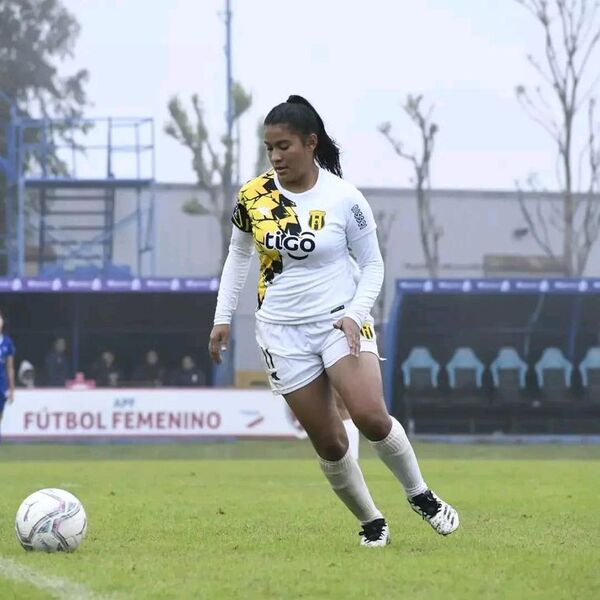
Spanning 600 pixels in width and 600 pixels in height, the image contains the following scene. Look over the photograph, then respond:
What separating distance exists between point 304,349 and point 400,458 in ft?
2.62

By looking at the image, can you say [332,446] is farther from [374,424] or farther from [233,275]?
[233,275]

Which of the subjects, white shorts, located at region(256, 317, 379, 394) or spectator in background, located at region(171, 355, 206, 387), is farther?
spectator in background, located at region(171, 355, 206, 387)

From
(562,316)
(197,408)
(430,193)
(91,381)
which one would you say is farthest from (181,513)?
(430,193)

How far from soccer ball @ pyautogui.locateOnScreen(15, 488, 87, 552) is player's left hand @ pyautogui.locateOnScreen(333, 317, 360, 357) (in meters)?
1.76

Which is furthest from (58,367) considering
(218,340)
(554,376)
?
(218,340)

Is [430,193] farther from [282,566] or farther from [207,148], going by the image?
[282,566]

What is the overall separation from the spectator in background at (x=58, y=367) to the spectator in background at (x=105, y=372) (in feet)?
2.22

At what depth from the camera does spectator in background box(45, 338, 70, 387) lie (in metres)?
32.1

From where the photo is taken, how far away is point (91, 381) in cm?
3212

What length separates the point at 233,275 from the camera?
8977mm

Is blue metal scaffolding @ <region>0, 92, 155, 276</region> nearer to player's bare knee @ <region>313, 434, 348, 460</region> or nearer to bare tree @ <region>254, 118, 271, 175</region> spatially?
bare tree @ <region>254, 118, 271, 175</region>

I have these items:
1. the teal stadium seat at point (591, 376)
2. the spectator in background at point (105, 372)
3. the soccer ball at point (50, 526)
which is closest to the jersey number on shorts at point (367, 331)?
the soccer ball at point (50, 526)

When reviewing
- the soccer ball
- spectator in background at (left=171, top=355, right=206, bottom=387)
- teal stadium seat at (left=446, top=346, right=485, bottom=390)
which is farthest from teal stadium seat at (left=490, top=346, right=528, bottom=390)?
the soccer ball

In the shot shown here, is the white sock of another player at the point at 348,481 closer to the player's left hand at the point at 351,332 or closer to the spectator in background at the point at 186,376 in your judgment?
the player's left hand at the point at 351,332
